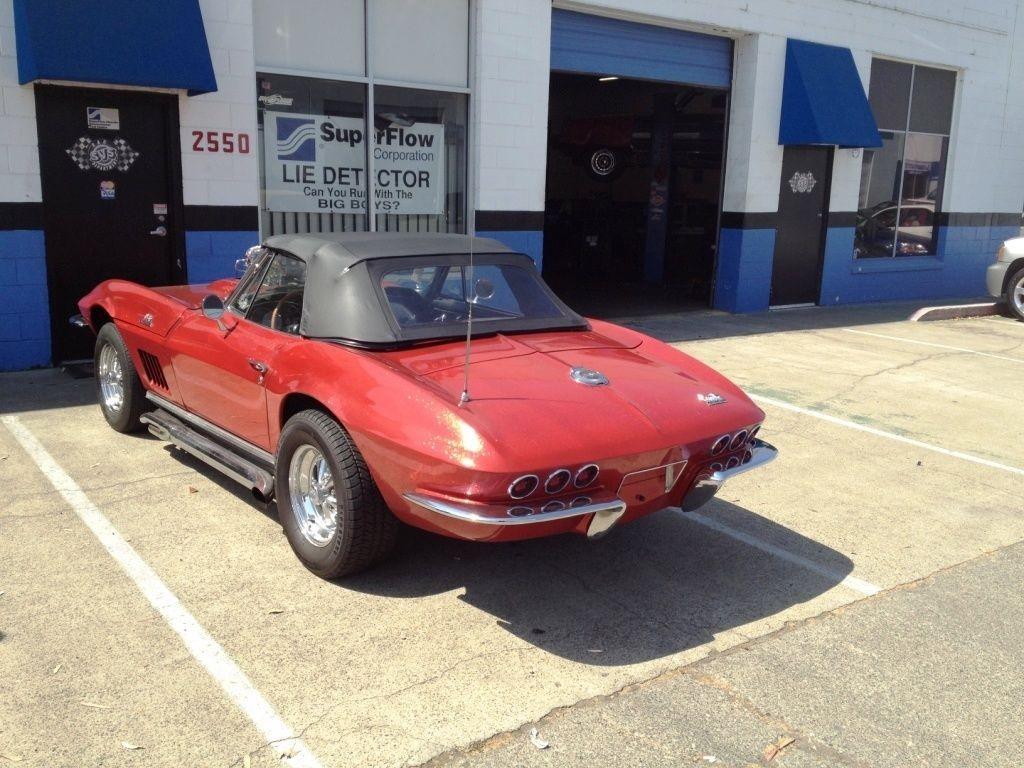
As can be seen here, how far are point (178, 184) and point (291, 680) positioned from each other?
21.3 feet

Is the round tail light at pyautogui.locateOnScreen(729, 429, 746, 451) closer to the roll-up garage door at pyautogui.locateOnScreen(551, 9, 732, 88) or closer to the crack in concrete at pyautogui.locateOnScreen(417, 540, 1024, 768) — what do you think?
the crack in concrete at pyautogui.locateOnScreen(417, 540, 1024, 768)

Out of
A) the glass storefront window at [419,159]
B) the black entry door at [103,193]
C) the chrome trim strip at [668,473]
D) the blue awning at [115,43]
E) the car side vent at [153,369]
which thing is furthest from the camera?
the glass storefront window at [419,159]

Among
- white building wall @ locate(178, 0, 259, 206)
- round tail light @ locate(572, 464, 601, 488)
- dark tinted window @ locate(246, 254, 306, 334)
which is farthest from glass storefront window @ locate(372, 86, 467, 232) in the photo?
round tail light @ locate(572, 464, 601, 488)

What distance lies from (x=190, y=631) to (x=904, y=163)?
49.0ft

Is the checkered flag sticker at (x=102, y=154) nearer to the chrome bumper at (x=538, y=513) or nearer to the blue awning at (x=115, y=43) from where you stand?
the blue awning at (x=115, y=43)

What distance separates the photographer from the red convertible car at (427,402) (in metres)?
3.68

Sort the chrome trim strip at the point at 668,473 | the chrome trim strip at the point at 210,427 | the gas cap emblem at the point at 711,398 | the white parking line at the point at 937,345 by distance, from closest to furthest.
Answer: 1. the chrome trim strip at the point at 668,473
2. the gas cap emblem at the point at 711,398
3. the chrome trim strip at the point at 210,427
4. the white parking line at the point at 937,345

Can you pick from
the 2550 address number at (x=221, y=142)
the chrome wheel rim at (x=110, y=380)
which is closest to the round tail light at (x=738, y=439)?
the chrome wheel rim at (x=110, y=380)

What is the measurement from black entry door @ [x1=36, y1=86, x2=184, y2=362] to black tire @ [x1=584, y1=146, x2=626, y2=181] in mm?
10293

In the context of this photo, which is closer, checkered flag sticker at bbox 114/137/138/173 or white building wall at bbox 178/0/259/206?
checkered flag sticker at bbox 114/137/138/173

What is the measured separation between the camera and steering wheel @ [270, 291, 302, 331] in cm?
476

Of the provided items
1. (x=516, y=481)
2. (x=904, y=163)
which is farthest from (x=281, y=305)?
(x=904, y=163)

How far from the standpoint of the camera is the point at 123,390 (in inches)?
241

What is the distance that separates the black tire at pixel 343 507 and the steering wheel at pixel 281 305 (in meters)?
0.71
